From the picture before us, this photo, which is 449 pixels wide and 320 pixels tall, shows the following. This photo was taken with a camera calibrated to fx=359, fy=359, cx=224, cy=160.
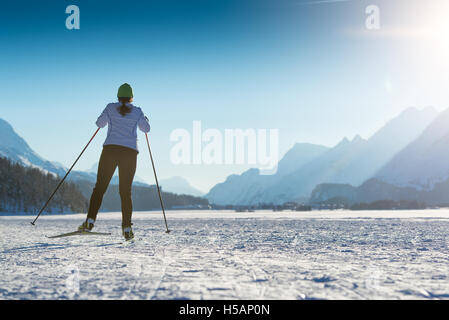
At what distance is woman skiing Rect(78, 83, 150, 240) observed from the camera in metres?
7.62

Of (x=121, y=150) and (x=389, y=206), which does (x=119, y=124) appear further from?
(x=389, y=206)

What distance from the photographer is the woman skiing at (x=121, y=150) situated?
762 centimetres

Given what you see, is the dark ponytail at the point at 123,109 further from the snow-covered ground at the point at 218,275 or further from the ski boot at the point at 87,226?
the snow-covered ground at the point at 218,275

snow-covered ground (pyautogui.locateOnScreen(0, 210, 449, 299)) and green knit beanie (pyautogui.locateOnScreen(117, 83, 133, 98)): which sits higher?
green knit beanie (pyautogui.locateOnScreen(117, 83, 133, 98))

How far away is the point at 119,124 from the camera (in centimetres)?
774

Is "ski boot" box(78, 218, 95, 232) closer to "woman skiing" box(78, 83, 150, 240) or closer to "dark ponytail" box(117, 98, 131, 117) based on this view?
"woman skiing" box(78, 83, 150, 240)

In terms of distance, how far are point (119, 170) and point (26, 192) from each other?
110 metres

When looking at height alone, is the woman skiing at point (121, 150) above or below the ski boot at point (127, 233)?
above

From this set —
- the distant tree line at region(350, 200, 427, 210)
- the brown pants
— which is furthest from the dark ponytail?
the distant tree line at region(350, 200, 427, 210)

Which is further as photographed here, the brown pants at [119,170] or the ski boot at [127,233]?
the ski boot at [127,233]

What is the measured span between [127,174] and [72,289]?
435 centimetres

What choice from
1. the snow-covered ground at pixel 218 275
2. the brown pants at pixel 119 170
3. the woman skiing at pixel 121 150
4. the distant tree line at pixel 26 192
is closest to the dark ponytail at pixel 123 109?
the woman skiing at pixel 121 150

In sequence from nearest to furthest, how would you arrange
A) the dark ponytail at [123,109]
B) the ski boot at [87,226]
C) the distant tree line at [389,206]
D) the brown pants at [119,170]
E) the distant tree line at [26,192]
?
1. the brown pants at [119,170]
2. the dark ponytail at [123,109]
3. the ski boot at [87,226]
4. the distant tree line at [26,192]
5. the distant tree line at [389,206]
